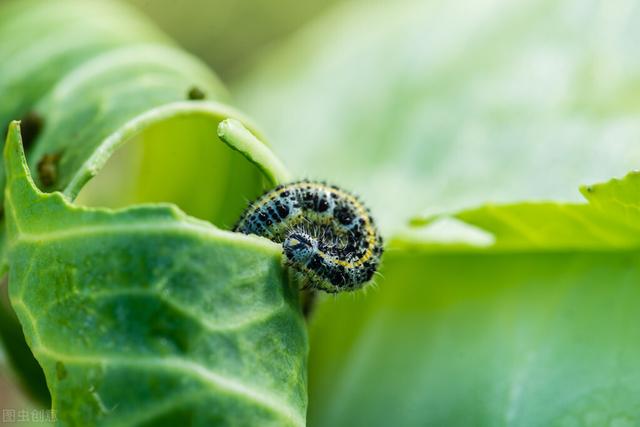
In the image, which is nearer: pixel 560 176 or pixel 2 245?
pixel 2 245

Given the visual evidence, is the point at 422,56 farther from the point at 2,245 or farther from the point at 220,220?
the point at 2,245

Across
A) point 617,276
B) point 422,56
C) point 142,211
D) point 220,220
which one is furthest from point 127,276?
point 422,56

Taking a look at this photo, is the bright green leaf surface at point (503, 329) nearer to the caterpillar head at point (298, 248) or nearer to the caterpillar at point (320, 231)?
the caterpillar at point (320, 231)

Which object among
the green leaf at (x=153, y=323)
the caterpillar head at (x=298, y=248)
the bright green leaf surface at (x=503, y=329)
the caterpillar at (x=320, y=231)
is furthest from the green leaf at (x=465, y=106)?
the green leaf at (x=153, y=323)

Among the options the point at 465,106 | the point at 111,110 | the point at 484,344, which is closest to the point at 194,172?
the point at 111,110

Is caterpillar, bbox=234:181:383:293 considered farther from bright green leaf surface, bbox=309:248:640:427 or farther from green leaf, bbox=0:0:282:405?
bright green leaf surface, bbox=309:248:640:427

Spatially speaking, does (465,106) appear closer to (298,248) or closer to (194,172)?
(194,172)

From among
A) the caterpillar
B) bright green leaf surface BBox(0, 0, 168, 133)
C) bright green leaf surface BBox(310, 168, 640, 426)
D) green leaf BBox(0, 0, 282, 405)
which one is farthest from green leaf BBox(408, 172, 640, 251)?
bright green leaf surface BBox(0, 0, 168, 133)
